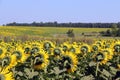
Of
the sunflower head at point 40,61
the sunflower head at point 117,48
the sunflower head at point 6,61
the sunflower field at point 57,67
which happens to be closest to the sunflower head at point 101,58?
the sunflower field at point 57,67

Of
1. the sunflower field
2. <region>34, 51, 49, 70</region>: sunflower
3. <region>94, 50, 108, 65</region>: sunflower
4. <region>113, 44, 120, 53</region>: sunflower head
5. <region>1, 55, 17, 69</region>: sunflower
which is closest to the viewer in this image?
the sunflower field

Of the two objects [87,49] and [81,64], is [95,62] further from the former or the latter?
[87,49]

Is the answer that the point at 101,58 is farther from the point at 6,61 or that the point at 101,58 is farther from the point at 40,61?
the point at 6,61

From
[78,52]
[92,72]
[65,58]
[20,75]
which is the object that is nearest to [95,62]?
[92,72]

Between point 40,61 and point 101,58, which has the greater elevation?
point 40,61

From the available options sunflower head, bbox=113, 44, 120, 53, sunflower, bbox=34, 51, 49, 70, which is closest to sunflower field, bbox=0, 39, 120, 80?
sunflower, bbox=34, 51, 49, 70

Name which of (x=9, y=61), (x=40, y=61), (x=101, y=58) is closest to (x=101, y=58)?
(x=101, y=58)

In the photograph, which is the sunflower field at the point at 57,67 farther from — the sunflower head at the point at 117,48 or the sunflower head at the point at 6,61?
the sunflower head at the point at 117,48

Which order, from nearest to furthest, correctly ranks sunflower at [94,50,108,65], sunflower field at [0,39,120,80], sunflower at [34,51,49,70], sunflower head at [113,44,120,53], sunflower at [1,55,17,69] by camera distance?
sunflower field at [0,39,120,80] → sunflower at [1,55,17,69] → sunflower at [34,51,49,70] → sunflower at [94,50,108,65] → sunflower head at [113,44,120,53]

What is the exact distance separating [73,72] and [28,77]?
73cm

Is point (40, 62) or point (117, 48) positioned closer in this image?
point (40, 62)

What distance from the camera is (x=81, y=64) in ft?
25.6

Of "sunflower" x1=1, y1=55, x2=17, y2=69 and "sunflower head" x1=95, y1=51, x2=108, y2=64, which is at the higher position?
"sunflower" x1=1, y1=55, x2=17, y2=69

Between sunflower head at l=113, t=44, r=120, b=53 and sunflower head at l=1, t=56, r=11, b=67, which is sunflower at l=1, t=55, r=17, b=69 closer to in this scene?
sunflower head at l=1, t=56, r=11, b=67
